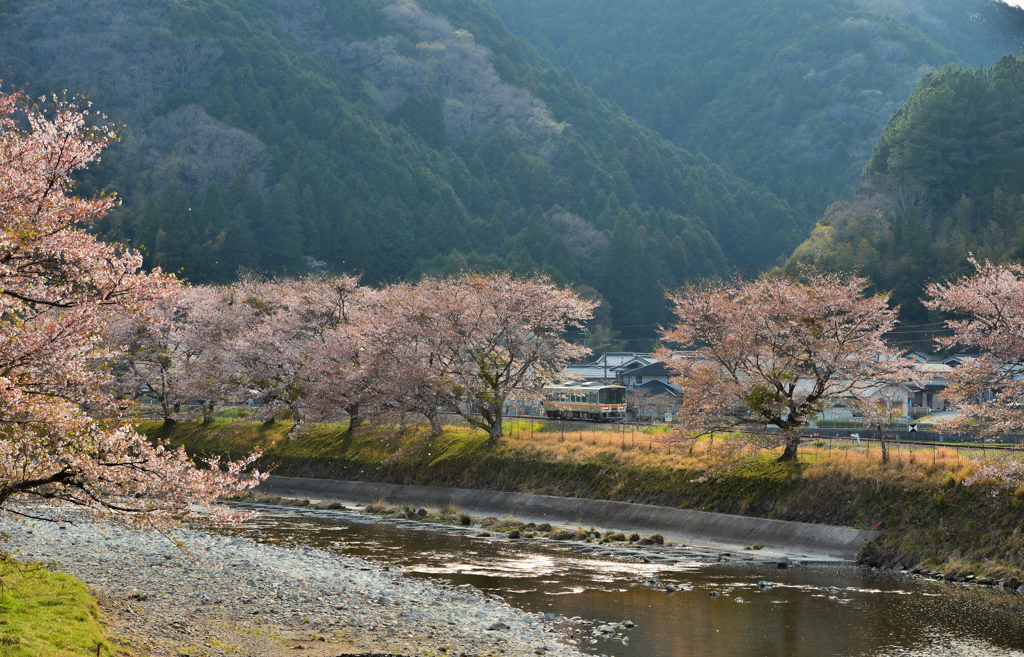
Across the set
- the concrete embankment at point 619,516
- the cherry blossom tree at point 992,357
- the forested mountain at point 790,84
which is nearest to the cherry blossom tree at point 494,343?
the concrete embankment at point 619,516

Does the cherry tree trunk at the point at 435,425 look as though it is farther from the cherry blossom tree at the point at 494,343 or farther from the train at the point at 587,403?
the train at the point at 587,403

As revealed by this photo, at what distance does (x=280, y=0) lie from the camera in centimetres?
16062

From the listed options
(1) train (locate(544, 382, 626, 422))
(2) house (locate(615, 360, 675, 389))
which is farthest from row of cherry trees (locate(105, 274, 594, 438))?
(2) house (locate(615, 360, 675, 389))

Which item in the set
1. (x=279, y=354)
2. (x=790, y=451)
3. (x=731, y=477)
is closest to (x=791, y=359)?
(x=790, y=451)

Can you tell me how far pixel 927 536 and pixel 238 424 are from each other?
43702 mm

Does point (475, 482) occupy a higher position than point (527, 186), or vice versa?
point (527, 186)

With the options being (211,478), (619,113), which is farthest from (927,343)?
(619,113)

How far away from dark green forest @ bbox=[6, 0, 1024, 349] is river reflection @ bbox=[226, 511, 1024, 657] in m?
62.5

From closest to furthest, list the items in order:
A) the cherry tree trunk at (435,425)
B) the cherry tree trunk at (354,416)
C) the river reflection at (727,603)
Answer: the river reflection at (727,603)
the cherry tree trunk at (435,425)
the cherry tree trunk at (354,416)

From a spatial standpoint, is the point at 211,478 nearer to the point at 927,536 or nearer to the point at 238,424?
the point at 927,536

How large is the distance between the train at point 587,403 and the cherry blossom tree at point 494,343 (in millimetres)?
13239

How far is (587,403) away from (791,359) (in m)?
28.2

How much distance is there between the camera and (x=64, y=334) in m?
10.9

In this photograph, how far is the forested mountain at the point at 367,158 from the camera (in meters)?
115
